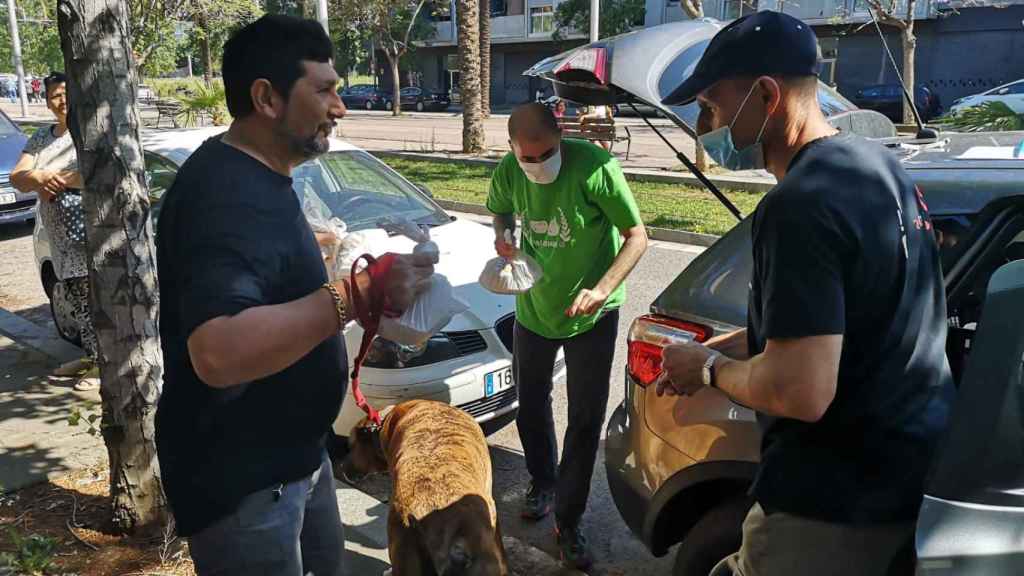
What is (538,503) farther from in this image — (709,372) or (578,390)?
(709,372)

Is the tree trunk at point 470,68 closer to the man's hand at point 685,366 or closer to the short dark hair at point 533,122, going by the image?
the short dark hair at point 533,122

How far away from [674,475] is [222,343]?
61.2 inches

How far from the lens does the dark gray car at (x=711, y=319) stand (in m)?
2.37

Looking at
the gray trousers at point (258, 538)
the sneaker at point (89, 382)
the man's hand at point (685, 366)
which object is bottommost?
the sneaker at point (89, 382)

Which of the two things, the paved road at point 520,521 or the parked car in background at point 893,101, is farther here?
the parked car in background at point 893,101

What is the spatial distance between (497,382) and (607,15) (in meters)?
38.9

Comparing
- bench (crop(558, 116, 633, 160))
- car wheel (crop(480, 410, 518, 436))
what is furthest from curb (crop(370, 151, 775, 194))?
car wheel (crop(480, 410, 518, 436))

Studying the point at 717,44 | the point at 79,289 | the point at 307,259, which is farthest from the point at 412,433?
the point at 79,289

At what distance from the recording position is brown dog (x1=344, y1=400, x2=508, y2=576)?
8.70ft

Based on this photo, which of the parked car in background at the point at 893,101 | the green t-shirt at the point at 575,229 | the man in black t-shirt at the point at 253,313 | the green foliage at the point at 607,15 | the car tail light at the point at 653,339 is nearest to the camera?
the man in black t-shirt at the point at 253,313

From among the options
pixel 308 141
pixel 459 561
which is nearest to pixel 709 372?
pixel 308 141

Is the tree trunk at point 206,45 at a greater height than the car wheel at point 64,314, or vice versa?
the tree trunk at point 206,45

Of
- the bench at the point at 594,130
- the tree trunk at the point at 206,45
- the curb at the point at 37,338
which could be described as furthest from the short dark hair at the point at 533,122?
the tree trunk at the point at 206,45

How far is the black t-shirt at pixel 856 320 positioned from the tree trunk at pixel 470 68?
49.5 ft
